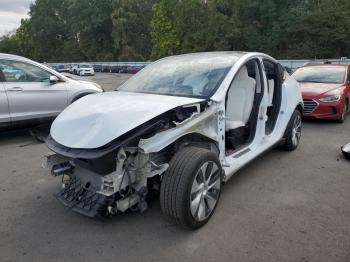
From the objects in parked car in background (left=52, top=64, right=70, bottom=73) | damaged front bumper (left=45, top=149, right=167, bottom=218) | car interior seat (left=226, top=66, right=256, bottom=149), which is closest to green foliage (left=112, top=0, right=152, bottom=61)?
parked car in background (left=52, top=64, right=70, bottom=73)

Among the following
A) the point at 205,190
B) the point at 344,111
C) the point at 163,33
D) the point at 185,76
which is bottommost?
the point at 344,111

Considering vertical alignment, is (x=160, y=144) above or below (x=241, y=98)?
below

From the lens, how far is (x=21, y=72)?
6184 mm

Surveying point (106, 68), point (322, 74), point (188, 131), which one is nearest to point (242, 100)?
point (188, 131)

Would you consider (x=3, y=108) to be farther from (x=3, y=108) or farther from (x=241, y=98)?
(x=241, y=98)

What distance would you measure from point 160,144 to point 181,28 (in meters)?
47.5

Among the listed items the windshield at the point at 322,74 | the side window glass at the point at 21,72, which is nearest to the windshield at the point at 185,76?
the side window glass at the point at 21,72

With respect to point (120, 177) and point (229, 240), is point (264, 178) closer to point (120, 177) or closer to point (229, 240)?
point (229, 240)

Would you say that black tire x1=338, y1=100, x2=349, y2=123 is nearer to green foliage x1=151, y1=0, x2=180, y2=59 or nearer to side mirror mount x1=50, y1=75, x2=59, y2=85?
side mirror mount x1=50, y1=75, x2=59, y2=85

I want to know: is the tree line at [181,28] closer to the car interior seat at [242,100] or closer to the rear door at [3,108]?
the car interior seat at [242,100]

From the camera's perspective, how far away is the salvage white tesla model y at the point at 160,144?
276 cm

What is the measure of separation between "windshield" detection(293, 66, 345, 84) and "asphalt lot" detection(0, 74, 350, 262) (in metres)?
4.22

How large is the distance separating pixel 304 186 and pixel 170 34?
49.4 m

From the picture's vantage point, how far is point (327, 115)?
735cm
